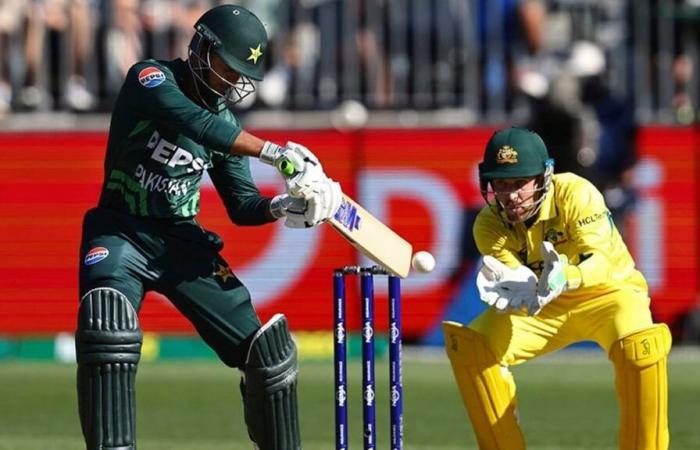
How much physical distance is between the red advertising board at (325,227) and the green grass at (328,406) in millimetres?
675

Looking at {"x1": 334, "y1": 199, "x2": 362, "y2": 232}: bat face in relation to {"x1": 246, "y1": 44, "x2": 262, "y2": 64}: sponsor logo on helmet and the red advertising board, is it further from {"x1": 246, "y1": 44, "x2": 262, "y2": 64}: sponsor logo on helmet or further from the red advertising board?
the red advertising board

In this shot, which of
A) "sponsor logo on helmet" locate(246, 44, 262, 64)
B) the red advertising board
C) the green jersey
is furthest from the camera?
the red advertising board

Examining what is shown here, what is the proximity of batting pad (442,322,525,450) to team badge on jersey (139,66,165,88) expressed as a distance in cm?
151

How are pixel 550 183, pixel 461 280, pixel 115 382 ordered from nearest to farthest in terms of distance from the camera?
1. pixel 115 382
2. pixel 550 183
3. pixel 461 280

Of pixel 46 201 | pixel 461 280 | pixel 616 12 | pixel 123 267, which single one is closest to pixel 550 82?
pixel 616 12

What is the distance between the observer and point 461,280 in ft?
39.2

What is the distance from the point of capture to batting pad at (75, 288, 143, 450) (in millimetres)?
5434

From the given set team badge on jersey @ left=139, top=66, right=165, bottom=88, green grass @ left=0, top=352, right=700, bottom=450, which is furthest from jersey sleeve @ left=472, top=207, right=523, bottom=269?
green grass @ left=0, top=352, right=700, bottom=450

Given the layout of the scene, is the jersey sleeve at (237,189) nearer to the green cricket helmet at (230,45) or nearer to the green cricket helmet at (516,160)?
the green cricket helmet at (230,45)

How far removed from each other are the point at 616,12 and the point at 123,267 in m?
7.60

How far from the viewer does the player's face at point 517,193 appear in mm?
5867

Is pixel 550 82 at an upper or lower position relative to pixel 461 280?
upper

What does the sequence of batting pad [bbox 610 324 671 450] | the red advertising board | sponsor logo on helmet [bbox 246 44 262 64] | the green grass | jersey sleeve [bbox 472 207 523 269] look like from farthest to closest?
the red advertising board
the green grass
jersey sleeve [bbox 472 207 523 269]
batting pad [bbox 610 324 671 450]
sponsor logo on helmet [bbox 246 44 262 64]

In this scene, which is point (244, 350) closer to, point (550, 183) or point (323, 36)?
point (550, 183)
